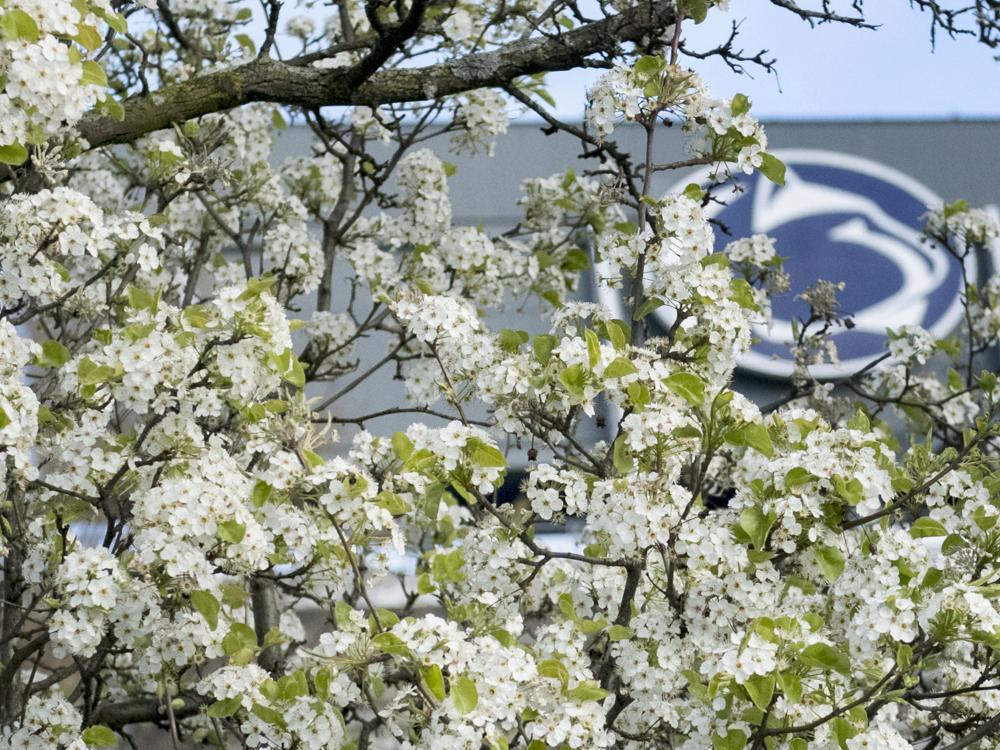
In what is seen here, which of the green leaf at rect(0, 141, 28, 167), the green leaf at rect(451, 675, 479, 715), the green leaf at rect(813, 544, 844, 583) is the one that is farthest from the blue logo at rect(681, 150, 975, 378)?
the green leaf at rect(451, 675, 479, 715)

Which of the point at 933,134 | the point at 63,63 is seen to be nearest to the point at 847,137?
the point at 933,134

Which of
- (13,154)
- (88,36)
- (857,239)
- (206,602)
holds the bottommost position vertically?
(206,602)

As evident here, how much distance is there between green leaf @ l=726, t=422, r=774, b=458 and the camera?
2.82 metres

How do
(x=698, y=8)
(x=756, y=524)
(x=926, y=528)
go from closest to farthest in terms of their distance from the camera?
(x=756, y=524) → (x=926, y=528) → (x=698, y=8)

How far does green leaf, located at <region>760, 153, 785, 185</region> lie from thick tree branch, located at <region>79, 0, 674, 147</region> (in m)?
0.63

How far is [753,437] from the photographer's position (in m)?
2.83

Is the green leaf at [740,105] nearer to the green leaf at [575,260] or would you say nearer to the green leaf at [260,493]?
the green leaf at [260,493]

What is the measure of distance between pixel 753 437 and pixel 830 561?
0.35 metres

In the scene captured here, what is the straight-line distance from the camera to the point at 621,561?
3.06 meters

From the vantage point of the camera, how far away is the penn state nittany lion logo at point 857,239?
35.3 ft

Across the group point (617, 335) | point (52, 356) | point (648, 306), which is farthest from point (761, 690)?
point (52, 356)

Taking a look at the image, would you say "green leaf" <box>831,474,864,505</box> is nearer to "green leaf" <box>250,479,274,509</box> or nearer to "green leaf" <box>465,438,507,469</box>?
"green leaf" <box>465,438,507,469</box>

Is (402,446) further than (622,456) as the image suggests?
No

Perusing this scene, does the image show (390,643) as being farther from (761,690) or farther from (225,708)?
(761,690)
